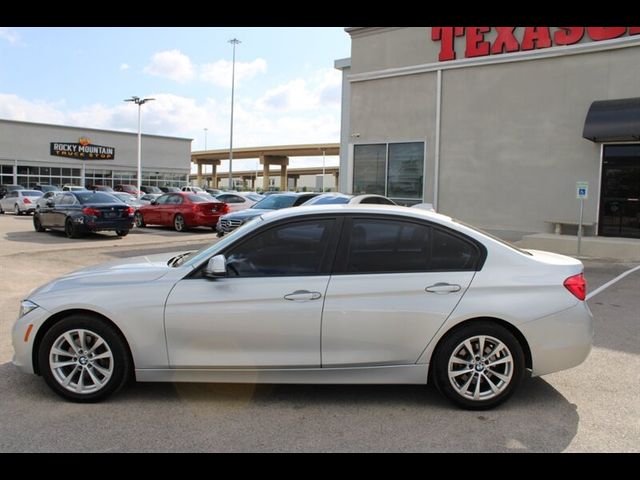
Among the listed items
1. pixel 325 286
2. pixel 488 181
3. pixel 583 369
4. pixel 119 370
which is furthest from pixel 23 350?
pixel 488 181

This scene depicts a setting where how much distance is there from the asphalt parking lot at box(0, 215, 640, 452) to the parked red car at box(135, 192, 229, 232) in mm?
15043

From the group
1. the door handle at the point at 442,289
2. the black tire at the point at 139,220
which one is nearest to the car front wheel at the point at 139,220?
the black tire at the point at 139,220

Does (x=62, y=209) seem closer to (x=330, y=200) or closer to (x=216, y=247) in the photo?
(x=330, y=200)

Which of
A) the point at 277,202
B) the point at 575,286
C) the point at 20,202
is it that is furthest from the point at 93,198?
the point at 575,286

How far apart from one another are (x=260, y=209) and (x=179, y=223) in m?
5.72

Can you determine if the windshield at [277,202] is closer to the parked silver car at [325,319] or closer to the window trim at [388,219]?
the window trim at [388,219]

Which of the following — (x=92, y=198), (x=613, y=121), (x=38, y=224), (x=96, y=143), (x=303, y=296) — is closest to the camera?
(x=303, y=296)

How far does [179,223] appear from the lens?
20359 mm

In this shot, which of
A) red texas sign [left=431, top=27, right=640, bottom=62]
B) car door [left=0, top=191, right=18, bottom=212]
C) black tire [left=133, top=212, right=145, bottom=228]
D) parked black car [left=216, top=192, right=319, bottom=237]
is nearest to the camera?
red texas sign [left=431, top=27, right=640, bottom=62]

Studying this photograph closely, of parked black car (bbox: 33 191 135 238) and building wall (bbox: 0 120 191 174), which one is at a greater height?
building wall (bbox: 0 120 191 174)

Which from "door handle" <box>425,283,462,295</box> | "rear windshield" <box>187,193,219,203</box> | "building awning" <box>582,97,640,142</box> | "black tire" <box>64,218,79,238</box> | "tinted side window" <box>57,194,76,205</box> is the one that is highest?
"building awning" <box>582,97,640,142</box>

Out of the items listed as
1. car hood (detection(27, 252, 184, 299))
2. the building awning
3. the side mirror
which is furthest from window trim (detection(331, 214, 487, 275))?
the building awning

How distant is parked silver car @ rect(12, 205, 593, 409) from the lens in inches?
162

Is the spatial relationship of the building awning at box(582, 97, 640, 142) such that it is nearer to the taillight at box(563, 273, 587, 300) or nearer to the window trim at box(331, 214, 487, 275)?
the taillight at box(563, 273, 587, 300)
